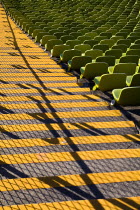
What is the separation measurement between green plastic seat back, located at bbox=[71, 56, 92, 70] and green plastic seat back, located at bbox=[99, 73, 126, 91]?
179 centimetres

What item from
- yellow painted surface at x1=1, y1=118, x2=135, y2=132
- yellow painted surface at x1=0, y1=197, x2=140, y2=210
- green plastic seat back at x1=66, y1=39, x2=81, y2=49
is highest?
green plastic seat back at x1=66, y1=39, x2=81, y2=49

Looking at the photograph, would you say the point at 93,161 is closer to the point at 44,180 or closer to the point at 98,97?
the point at 44,180

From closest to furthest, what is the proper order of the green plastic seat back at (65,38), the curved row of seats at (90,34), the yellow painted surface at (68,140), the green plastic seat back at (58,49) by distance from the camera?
the yellow painted surface at (68,140) < the curved row of seats at (90,34) < the green plastic seat back at (58,49) < the green plastic seat back at (65,38)

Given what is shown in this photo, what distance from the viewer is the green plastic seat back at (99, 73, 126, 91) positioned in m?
6.07

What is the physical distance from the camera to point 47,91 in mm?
6820

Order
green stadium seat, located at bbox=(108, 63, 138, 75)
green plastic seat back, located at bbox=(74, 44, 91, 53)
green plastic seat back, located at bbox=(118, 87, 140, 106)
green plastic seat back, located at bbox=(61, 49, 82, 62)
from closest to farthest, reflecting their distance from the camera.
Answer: green plastic seat back, located at bbox=(118, 87, 140, 106) < green stadium seat, located at bbox=(108, 63, 138, 75) < green plastic seat back, located at bbox=(61, 49, 82, 62) < green plastic seat back, located at bbox=(74, 44, 91, 53)

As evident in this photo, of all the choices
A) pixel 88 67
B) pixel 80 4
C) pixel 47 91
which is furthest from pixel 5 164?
pixel 80 4

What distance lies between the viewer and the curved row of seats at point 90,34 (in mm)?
7329

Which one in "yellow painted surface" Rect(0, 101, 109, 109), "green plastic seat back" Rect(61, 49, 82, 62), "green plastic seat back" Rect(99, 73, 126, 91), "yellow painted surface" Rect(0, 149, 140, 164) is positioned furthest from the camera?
"green plastic seat back" Rect(61, 49, 82, 62)

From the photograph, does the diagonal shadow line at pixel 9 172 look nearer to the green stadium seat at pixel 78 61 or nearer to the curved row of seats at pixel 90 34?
the curved row of seats at pixel 90 34

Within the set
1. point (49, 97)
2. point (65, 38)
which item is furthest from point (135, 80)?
point (65, 38)

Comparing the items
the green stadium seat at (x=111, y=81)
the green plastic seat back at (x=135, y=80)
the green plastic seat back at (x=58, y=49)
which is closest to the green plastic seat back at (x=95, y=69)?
the green stadium seat at (x=111, y=81)

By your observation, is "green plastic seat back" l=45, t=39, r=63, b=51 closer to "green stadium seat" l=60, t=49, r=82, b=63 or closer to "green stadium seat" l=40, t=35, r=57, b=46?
"green stadium seat" l=40, t=35, r=57, b=46

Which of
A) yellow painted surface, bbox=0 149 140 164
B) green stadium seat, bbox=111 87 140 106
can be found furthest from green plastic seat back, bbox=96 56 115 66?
yellow painted surface, bbox=0 149 140 164
